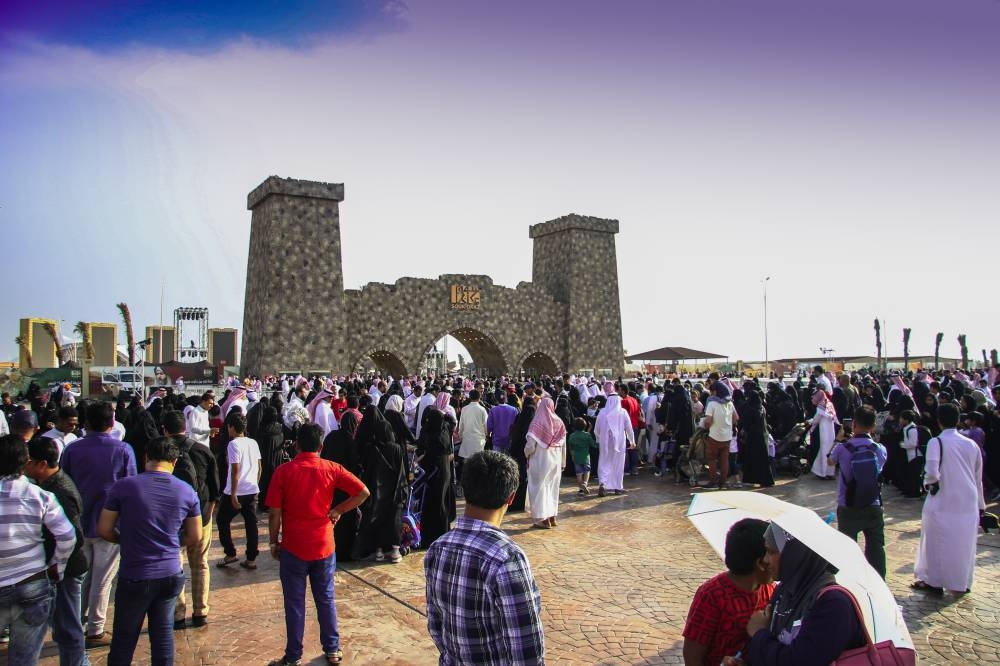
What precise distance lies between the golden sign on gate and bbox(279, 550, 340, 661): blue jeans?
27.0 metres

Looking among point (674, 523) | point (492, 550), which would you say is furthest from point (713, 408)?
point (492, 550)

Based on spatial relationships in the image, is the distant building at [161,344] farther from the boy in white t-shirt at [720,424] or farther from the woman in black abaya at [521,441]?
the boy in white t-shirt at [720,424]

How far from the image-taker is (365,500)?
6.54 meters

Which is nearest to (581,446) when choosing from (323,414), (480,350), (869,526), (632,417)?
(632,417)

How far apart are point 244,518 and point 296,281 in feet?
71.0

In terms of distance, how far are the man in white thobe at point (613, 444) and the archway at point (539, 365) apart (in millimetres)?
23582

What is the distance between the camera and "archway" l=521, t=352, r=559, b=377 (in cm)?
3412

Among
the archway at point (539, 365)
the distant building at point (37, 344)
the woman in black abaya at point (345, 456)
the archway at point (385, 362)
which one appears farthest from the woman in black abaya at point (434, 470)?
the distant building at point (37, 344)

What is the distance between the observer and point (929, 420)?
32.7 ft

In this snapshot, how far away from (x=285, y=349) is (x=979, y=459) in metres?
24.2

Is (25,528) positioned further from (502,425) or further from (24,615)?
(502,425)

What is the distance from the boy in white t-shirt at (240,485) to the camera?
6.09 meters

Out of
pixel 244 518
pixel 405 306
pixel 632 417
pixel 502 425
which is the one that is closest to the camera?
pixel 244 518

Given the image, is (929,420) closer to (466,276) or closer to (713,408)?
(713,408)
